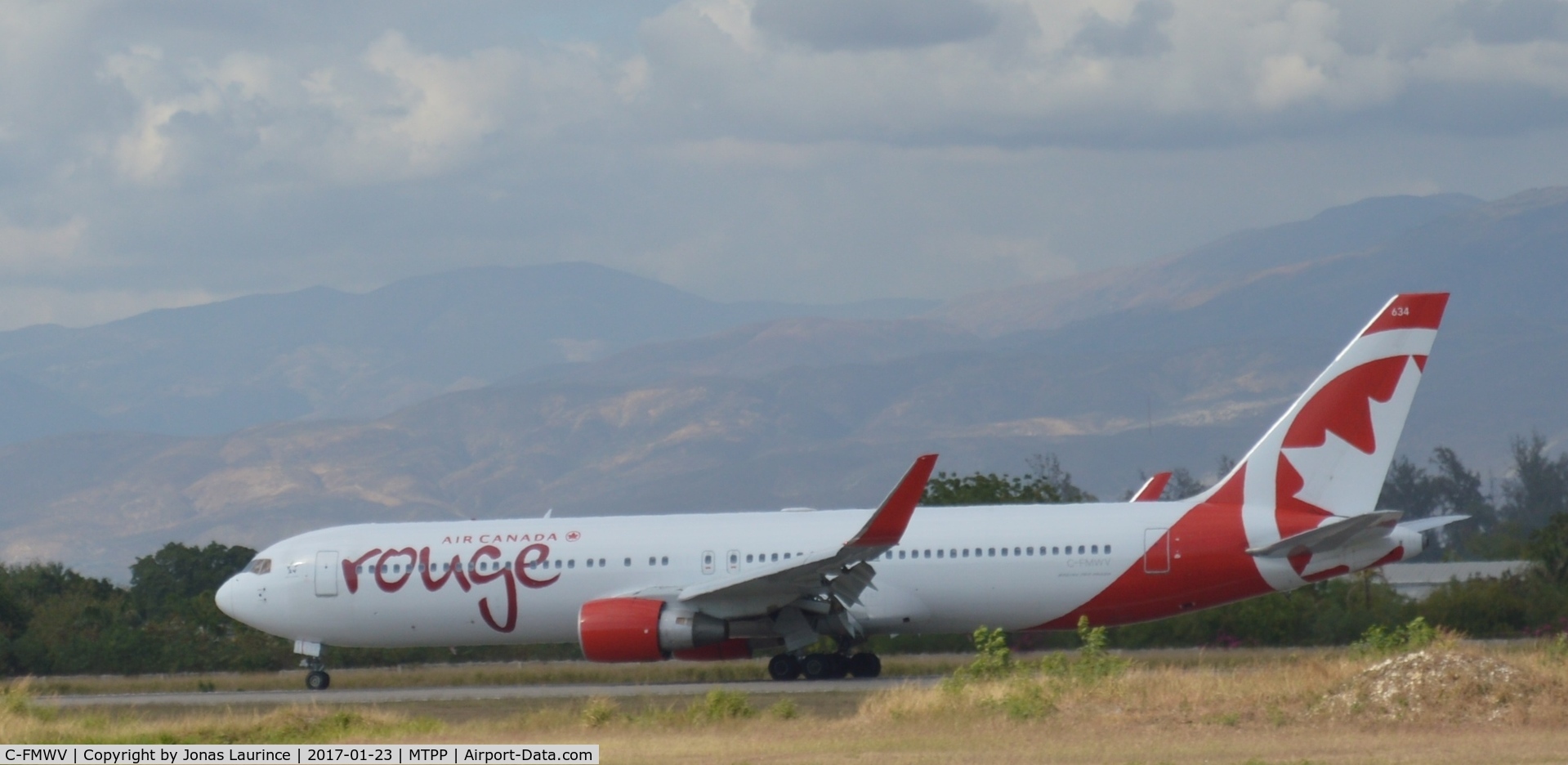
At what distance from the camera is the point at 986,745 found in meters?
15.7

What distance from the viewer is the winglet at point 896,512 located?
23641 mm

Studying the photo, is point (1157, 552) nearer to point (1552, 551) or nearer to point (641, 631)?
point (641, 631)

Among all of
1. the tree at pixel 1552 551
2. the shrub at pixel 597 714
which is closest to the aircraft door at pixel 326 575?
the shrub at pixel 597 714

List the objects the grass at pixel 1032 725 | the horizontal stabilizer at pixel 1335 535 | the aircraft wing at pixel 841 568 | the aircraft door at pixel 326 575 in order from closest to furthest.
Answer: the grass at pixel 1032 725
the aircraft wing at pixel 841 568
the horizontal stabilizer at pixel 1335 535
the aircraft door at pixel 326 575

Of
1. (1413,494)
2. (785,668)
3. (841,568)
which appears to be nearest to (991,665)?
(841,568)

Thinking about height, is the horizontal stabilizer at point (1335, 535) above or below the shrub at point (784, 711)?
above

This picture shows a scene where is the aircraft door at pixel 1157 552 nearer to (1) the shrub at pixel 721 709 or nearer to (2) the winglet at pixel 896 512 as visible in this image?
(2) the winglet at pixel 896 512

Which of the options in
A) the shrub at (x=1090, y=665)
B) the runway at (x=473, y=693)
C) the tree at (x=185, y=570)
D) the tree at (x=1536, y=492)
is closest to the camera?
the shrub at (x=1090, y=665)

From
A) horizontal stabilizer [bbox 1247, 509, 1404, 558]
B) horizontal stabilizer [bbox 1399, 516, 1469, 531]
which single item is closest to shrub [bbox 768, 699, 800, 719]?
horizontal stabilizer [bbox 1247, 509, 1404, 558]

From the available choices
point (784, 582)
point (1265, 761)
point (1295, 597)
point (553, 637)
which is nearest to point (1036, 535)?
point (784, 582)

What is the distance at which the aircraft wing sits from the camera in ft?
78.2

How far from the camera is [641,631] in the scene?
84.0 ft

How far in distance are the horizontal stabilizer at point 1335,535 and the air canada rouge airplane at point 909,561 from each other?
3cm

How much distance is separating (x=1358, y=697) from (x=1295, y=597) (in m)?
17.5
